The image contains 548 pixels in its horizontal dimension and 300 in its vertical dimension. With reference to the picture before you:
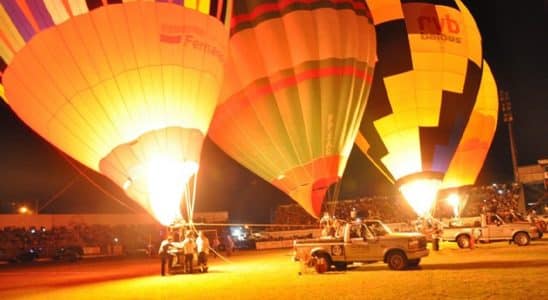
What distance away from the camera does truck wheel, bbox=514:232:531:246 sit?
62.8ft

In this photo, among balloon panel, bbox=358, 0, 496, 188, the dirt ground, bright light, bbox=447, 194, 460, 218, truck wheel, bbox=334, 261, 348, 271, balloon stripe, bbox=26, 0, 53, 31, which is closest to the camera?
the dirt ground

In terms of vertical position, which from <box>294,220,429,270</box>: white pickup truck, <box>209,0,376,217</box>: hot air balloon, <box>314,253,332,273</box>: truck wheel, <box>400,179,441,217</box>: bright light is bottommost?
<box>314,253,332,273</box>: truck wheel

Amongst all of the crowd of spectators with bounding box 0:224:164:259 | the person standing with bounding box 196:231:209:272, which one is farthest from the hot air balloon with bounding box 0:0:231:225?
the crowd of spectators with bounding box 0:224:164:259

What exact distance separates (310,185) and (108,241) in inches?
1139

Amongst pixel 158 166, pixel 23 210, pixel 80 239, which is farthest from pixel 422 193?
pixel 23 210

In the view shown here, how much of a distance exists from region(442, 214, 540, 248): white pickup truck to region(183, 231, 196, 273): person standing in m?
10.4

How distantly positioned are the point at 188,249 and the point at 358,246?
14.9 feet

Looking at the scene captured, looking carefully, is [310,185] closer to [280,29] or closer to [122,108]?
[280,29]

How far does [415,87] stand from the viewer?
19281 millimetres

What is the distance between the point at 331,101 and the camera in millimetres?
16078

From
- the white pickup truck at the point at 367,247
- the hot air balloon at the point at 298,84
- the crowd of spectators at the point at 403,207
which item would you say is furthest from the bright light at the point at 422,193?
the crowd of spectators at the point at 403,207

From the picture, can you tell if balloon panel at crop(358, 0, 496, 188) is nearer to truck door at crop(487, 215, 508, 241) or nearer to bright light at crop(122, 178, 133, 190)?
truck door at crop(487, 215, 508, 241)

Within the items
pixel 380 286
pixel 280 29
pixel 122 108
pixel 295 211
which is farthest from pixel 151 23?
pixel 295 211

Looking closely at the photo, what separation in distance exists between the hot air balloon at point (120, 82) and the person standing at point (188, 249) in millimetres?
2079
